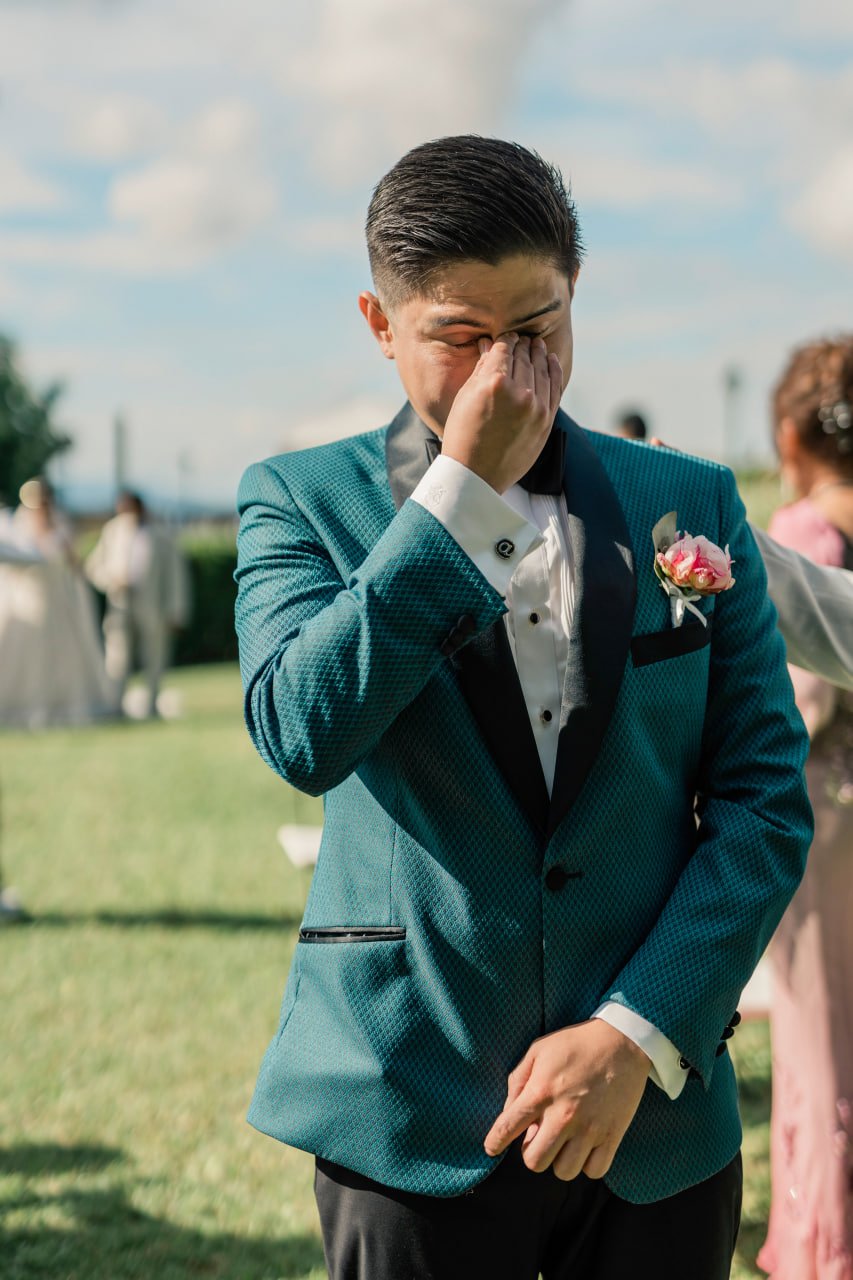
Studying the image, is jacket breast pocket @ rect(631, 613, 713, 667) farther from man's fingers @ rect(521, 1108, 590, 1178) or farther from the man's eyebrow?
man's fingers @ rect(521, 1108, 590, 1178)

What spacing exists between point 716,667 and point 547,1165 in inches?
28.7

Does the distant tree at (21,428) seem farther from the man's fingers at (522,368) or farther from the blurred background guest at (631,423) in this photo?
the man's fingers at (522,368)

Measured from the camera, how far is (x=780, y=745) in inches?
76.2

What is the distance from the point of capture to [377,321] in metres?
2.00

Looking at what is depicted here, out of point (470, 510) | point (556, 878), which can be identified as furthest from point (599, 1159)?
point (470, 510)

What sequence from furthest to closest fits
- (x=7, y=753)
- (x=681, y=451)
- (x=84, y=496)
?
1. (x=84, y=496)
2. (x=7, y=753)
3. (x=681, y=451)

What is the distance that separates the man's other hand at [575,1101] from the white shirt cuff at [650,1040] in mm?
10

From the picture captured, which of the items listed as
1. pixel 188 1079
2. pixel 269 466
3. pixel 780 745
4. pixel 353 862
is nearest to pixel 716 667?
pixel 780 745

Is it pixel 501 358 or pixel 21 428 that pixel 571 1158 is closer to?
pixel 501 358

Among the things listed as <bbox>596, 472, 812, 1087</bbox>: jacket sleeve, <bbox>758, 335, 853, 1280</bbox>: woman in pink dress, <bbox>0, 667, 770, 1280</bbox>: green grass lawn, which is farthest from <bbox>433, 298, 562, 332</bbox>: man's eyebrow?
<bbox>758, 335, 853, 1280</bbox>: woman in pink dress

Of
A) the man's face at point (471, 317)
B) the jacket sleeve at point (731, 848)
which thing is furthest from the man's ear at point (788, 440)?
the man's face at point (471, 317)

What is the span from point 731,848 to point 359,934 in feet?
1.74

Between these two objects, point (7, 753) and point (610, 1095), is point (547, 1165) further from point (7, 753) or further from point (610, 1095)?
point (7, 753)

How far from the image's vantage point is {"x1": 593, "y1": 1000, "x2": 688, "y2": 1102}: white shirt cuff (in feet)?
5.88
